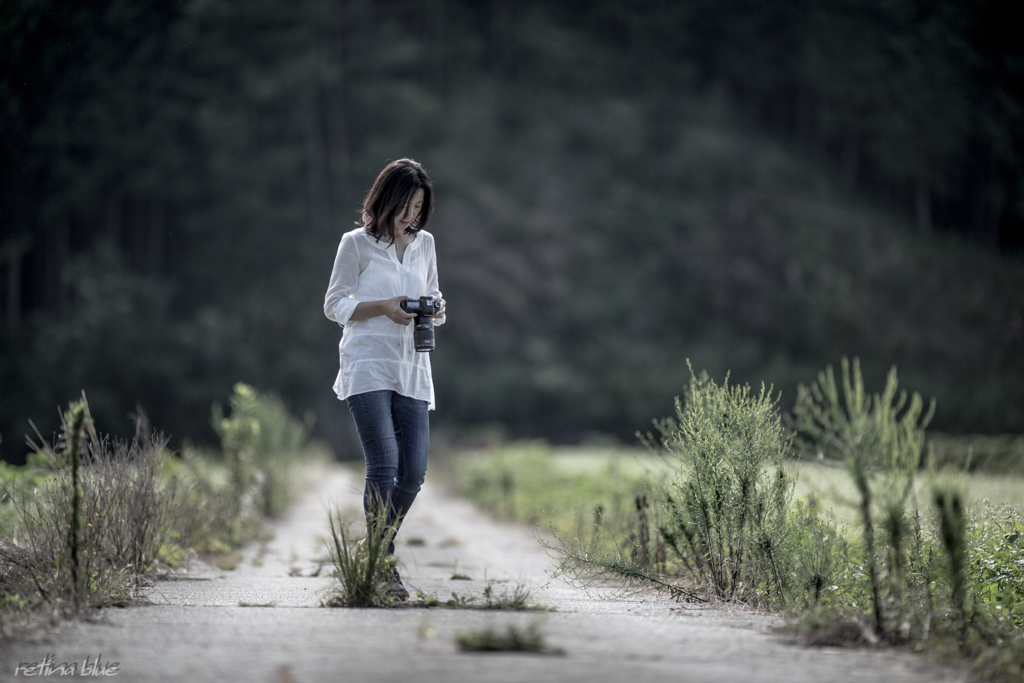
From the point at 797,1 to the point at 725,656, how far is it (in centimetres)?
3961

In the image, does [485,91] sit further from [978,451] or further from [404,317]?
[404,317]

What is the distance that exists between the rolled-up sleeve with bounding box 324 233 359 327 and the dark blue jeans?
352 mm

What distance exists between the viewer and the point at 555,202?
35281mm

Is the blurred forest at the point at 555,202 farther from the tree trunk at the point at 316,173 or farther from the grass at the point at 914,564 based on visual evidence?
the grass at the point at 914,564

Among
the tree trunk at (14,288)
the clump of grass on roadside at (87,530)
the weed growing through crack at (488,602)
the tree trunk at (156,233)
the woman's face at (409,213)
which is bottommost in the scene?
the weed growing through crack at (488,602)

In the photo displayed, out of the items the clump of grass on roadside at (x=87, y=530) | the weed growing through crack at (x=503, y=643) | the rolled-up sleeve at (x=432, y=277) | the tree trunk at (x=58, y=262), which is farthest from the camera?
the tree trunk at (x=58, y=262)

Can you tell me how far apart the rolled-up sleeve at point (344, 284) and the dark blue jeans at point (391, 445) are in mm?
352

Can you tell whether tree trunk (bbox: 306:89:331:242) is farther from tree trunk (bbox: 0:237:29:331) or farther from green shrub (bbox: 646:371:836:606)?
green shrub (bbox: 646:371:836:606)

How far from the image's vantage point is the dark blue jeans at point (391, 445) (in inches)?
137

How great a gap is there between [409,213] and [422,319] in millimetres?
484

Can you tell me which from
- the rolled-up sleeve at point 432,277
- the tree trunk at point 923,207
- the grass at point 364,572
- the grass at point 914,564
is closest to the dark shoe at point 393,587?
the grass at point 364,572

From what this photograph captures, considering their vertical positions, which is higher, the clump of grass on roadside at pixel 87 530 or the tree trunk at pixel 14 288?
the tree trunk at pixel 14 288

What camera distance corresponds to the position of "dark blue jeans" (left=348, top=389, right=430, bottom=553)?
3.49 meters

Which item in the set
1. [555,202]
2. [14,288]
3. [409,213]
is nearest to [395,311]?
[409,213]
